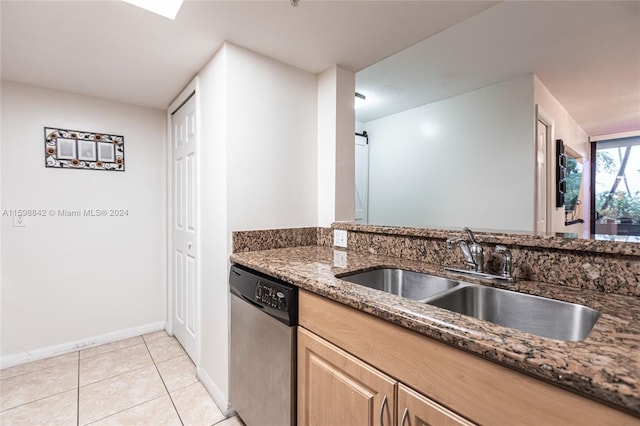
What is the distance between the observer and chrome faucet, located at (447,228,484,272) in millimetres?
1213

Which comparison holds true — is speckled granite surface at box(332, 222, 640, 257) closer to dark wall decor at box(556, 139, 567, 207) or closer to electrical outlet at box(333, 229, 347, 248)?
electrical outlet at box(333, 229, 347, 248)

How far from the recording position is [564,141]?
140 inches

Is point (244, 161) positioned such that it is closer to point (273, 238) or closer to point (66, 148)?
point (273, 238)

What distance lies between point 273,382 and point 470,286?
3.01 feet

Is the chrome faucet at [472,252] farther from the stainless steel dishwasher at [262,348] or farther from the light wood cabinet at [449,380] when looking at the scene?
the stainless steel dishwasher at [262,348]

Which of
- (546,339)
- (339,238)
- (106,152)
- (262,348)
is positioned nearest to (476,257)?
(546,339)

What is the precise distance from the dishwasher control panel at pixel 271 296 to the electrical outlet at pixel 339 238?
699 millimetres

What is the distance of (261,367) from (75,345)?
2.05m

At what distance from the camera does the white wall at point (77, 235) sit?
2.18 meters

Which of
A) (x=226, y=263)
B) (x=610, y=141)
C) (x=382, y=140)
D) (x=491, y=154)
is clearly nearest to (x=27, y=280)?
(x=226, y=263)

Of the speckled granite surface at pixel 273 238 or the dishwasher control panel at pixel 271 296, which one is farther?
the speckled granite surface at pixel 273 238

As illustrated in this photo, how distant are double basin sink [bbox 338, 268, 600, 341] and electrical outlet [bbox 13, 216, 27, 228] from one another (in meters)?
2.51

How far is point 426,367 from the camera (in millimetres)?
754

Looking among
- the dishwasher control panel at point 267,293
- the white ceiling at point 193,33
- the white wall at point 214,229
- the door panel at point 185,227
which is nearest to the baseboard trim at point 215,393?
the white wall at point 214,229
